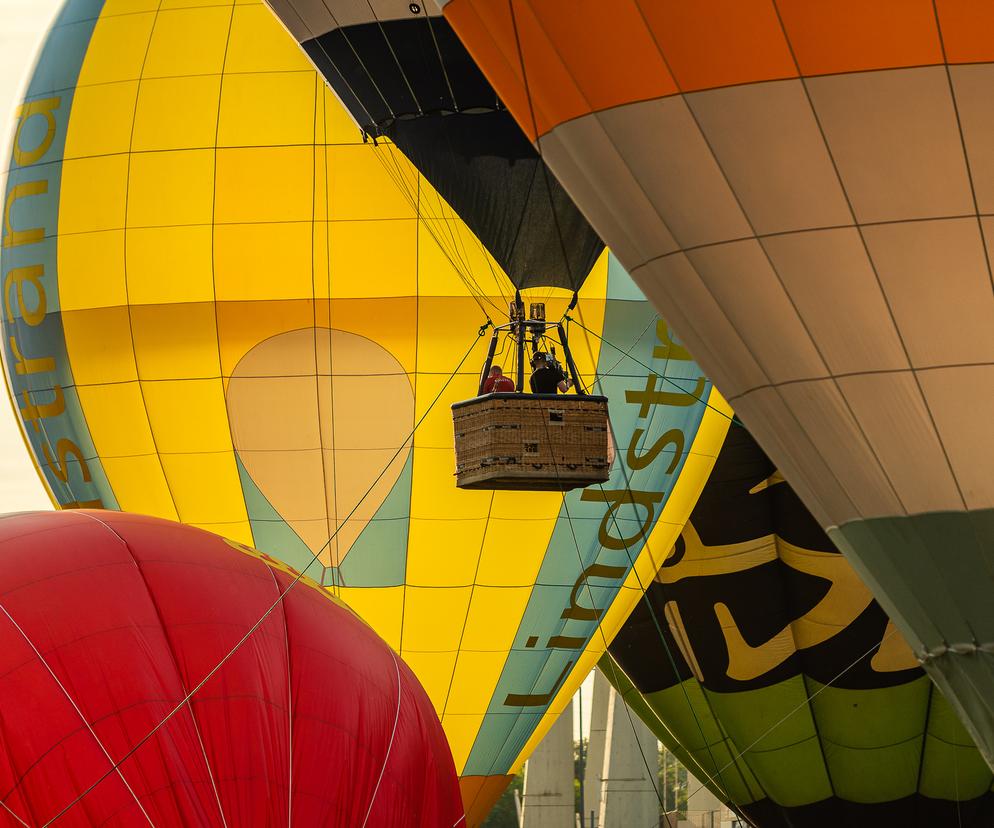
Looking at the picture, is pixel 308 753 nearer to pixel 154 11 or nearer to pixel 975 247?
pixel 975 247

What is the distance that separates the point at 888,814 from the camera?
10094mm

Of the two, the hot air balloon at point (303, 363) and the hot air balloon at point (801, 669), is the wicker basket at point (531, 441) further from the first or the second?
the hot air balloon at point (801, 669)

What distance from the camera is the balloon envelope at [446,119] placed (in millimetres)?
7570

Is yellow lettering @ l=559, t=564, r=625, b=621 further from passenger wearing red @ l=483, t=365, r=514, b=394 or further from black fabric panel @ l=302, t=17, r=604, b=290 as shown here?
passenger wearing red @ l=483, t=365, r=514, b=394

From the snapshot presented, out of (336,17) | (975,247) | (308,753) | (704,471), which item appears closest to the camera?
(975,247)

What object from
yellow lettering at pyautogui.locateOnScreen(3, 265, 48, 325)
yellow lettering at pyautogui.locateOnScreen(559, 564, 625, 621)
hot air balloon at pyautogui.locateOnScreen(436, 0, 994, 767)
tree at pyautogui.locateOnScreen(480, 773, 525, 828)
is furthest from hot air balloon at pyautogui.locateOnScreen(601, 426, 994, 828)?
tree at pyautogui.locateOnScreen(480, 773, 525, 828)

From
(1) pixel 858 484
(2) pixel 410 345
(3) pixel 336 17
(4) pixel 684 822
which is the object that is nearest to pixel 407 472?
(2) pixel 410 345

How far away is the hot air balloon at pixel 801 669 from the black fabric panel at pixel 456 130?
8.03ft

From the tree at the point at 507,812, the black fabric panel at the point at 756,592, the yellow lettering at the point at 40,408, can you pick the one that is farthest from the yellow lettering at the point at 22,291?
the tree at the point at 507,812

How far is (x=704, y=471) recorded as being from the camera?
9.69 meters

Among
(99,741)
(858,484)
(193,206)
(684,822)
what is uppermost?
(193,206)

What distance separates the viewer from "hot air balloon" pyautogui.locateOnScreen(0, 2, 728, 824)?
8828mm

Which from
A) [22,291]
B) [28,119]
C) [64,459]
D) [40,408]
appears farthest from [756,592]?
[28,119]

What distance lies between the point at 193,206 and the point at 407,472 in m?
1.63
